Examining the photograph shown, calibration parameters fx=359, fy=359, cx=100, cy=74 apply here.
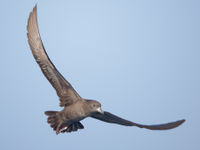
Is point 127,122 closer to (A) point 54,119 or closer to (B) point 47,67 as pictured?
(A) point 54,119

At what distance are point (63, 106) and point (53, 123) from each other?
0.37 m

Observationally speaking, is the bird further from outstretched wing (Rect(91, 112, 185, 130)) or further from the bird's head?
the bird's head

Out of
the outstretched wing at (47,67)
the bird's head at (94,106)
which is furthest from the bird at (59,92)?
the bird's head at (94,106)

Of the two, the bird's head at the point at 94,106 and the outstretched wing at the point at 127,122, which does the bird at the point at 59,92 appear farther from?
the bird's head at the point at 94,106

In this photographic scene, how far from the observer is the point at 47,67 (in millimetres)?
6352

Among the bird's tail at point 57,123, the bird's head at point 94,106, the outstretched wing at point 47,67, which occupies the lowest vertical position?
the bird's tail at point 57,123

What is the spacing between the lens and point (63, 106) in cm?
634

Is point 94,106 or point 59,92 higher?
point 59,92

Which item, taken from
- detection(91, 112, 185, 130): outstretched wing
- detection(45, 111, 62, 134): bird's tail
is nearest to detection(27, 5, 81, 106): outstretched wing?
detection(45, 111, 62, 134): bird's tail

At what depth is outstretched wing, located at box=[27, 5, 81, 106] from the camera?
6214 millimetres

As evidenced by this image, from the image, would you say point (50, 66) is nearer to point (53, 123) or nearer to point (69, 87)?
point (69, 87)

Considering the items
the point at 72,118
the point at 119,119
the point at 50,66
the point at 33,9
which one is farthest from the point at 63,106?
the point at 33,9

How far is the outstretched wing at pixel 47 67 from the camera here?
621cm

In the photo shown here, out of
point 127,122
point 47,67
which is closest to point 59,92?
point 47,67
